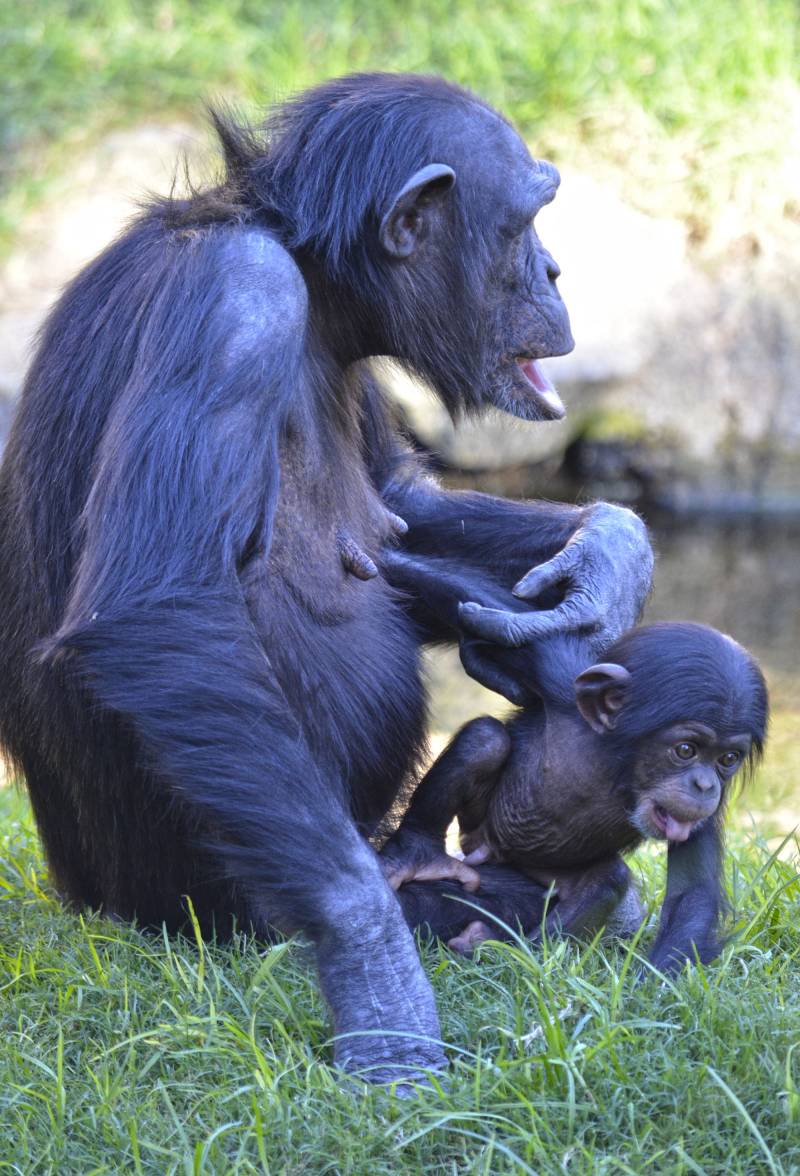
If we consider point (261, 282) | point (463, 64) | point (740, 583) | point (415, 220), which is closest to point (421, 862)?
point (261, 282)

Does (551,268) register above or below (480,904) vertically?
above

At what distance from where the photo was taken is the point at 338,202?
3.41 meters

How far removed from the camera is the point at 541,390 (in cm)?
379

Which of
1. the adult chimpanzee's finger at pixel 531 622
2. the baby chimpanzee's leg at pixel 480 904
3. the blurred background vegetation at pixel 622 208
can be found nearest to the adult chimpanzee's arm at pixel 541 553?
the adult chimpanzee's finger at pixel 531 622

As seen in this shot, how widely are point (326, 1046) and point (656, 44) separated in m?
8.37

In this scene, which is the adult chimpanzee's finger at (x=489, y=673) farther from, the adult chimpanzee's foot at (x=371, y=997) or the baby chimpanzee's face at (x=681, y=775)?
the adult chimpanzee's foot at (x=371, y=997)

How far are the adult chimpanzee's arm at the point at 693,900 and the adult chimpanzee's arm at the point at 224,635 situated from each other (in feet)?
2.18

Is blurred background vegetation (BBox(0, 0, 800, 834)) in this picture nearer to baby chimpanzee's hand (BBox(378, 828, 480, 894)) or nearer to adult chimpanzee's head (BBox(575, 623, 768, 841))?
baby chimpanzee's hand (BBox(378, 828, 480, 894))

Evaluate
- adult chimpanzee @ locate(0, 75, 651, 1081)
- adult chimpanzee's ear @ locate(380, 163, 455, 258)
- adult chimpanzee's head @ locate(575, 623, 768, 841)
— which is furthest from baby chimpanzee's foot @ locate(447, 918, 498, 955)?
adult chimpanzee's ear @ locate(380, 163, 455, 258)

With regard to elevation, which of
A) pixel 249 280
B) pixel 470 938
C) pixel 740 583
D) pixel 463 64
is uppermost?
pixel 463 64

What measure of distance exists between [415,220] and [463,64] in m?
6.80

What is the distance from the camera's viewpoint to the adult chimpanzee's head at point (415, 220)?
343 centimetres

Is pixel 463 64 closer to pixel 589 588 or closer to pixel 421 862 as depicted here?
pixel 589 588

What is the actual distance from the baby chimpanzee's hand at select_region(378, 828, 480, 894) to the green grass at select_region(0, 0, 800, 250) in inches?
256
